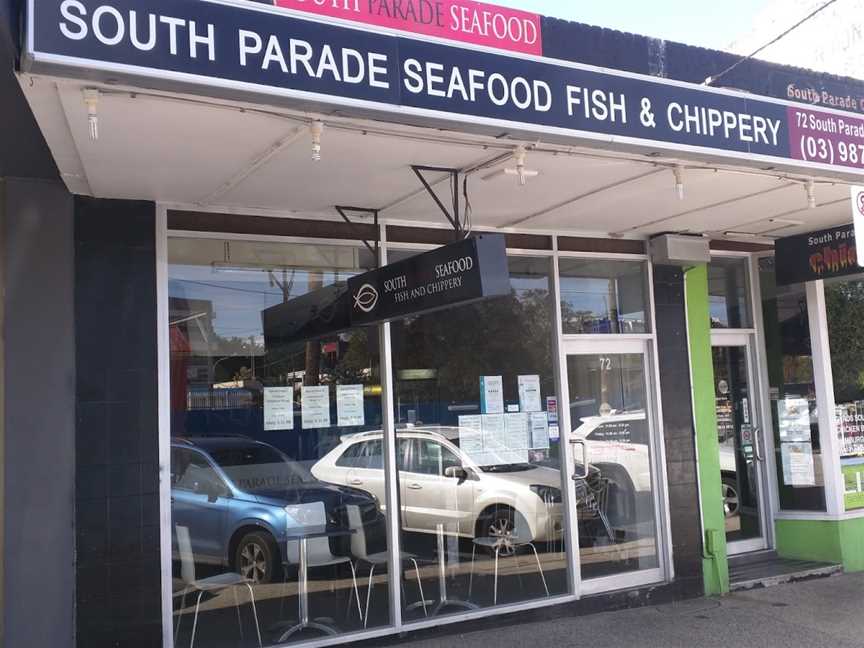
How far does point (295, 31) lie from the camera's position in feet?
11.4

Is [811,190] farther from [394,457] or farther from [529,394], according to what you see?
[394,457]

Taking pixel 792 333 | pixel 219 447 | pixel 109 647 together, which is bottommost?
pixel 109 647

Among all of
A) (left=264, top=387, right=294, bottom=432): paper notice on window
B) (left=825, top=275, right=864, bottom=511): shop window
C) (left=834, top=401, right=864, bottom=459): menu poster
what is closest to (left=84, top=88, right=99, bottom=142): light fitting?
(left=264, top=387, right=294, bottom=432): paper notice on window

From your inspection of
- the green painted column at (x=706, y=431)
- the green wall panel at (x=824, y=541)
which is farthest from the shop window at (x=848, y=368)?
the green painted column at (x=706, y=431)

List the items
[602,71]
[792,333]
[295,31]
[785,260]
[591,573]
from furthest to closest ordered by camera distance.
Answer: [792,333]
[785,260]
[591,573]
[602,71]
[295,31]

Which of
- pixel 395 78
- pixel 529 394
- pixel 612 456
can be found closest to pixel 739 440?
pixel 612 456

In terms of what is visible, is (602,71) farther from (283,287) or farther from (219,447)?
(219,447)

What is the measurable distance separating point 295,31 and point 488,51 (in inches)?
39.5

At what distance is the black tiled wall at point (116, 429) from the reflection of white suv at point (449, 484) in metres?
1.24

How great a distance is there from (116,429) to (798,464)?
6.12m

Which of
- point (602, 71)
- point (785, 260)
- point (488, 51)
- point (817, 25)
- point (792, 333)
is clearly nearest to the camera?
point (488, 51)

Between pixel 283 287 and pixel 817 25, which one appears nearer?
pixel 283 287

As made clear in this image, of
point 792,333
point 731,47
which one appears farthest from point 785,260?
point 731,47

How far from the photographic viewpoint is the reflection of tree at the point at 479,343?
6082 millimetres
